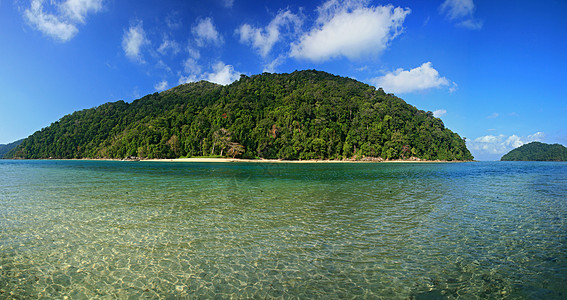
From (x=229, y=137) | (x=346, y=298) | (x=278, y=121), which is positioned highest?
(x=278, y=121)

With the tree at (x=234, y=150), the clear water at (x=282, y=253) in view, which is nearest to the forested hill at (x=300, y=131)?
the tree at (x=234, y=150)

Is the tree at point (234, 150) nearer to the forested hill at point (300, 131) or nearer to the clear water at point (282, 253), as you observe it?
the forested hill at point (300, 131)

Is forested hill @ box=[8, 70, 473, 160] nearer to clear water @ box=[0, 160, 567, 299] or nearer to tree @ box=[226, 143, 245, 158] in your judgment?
tree @ box=[226, 143, 245, 158]

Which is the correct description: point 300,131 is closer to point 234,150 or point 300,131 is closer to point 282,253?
point 234,150

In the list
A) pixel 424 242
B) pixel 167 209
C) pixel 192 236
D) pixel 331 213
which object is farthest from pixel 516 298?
pixel 167 209

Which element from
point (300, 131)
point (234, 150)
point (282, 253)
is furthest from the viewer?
point (300, 131)

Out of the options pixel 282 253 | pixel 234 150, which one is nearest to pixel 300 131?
pixel 234 150

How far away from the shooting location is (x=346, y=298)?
5.25 metres

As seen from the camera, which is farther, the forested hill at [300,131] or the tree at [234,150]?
the forested hill at [300,131]

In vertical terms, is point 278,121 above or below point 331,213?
above

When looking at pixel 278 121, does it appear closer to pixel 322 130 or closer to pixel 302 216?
pixel 322 130

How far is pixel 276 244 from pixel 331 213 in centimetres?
520

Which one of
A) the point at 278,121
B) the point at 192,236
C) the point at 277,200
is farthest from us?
the point at 278,121

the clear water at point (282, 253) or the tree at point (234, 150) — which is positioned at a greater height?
the tree at point (234, 150)
